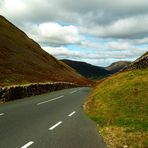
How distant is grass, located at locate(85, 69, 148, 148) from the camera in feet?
40.0

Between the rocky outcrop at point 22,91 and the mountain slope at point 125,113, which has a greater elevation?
the rocky outcrop at point 22,91

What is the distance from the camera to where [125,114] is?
59.9 ft

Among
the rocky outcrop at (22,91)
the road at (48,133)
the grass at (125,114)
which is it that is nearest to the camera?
the road at (48,133)

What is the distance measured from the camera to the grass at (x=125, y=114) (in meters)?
12.2

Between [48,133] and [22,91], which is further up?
[22,91]

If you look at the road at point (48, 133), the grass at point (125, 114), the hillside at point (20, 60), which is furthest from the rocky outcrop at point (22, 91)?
the hillside at point (20, 60)

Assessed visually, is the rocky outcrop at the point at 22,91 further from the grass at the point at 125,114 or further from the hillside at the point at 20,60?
the hillside at the point at 20,60

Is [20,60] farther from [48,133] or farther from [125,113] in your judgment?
[48,133]

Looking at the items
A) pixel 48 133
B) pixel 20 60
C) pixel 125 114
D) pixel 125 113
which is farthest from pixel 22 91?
pixel 20 60

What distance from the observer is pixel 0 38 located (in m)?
104

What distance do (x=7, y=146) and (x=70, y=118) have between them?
8382 mm

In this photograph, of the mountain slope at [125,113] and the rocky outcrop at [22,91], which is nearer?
the mountain slope at [125,113]

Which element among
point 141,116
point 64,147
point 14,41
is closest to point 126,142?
point 64,147

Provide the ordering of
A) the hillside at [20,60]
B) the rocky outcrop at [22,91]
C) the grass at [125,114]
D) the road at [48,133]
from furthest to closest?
1. the hillside at [20,60]
2. the rocky outcrop at [22,91]
3. the grass at [125,114]
4. the road at [48,133]
